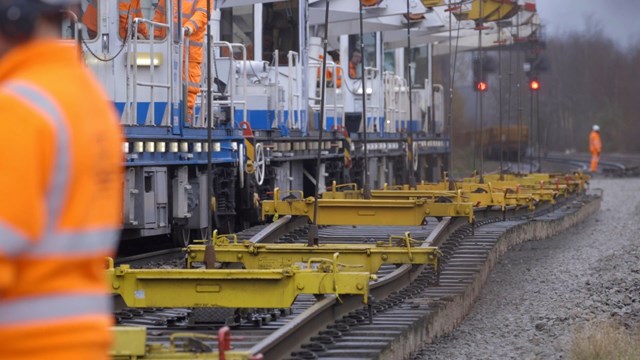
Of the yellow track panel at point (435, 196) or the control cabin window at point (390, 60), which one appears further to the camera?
the control cabin window at point (390, 60)

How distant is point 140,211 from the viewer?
13055 mm

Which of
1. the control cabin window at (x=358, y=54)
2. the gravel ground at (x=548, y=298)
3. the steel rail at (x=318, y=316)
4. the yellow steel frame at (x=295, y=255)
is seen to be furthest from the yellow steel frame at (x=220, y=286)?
the control cabin window at (x=358, y=54)

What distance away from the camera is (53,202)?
8.70ft

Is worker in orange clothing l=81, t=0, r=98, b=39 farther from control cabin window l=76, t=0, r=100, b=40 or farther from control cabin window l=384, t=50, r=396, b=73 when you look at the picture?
control cabin window l=384, t=50, r=396, b=73

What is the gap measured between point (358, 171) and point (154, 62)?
11.3 meters


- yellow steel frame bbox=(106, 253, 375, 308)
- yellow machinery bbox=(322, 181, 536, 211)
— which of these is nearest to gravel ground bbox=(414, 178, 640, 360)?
yellow machinery bbox=(322, 181, 536, 211)

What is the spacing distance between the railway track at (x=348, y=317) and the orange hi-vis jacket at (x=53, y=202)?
115 inches

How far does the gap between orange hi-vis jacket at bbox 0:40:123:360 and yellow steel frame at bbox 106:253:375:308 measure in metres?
5.11

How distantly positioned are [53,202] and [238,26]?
1740cm

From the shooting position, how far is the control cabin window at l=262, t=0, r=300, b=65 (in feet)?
66.9

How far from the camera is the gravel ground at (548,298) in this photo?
9227 millimetres

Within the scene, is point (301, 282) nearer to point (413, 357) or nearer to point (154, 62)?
point (413, 357)

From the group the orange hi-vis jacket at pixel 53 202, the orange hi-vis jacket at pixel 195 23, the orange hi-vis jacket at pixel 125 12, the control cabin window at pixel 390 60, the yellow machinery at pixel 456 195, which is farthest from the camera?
the control cabin window at pixel 390 60

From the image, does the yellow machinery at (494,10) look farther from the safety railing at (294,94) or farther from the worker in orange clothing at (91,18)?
the worker in orange clothing at (91,18)
